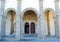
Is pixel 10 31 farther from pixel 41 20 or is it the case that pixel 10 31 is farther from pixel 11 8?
pixel 41 20

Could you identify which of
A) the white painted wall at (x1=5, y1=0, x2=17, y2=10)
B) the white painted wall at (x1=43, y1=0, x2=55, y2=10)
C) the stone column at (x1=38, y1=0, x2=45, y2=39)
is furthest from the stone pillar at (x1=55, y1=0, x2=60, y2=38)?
the white painted wall at (x1=5, y1=0, x2=17, y2=10)

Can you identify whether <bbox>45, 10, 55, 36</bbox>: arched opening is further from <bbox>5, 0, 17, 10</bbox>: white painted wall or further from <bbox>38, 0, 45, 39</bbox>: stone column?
<bbox>5, 0, 17, 10</bbox>: white painted wall

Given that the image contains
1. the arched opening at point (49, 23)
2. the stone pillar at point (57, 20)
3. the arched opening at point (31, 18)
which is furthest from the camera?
the arched opening at point (31, 18)

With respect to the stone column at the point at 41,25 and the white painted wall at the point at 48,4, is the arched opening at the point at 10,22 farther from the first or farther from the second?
the white painted wall at the point at 48,4

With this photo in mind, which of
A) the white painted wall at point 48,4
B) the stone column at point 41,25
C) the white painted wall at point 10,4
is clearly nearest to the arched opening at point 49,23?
the white painted wall at point 48,4

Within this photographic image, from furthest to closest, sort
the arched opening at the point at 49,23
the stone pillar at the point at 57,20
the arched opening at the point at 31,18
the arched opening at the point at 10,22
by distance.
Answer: the arched opening at the point at 31,18, the arched opening at the point at 49,23, the arched opening at the point at 10,22, the stone pillar at the point at 57,20

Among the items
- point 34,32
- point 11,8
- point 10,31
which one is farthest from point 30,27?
point 11,8

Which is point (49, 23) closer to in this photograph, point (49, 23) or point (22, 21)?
point (49, 23)

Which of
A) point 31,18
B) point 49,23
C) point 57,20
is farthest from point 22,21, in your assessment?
point 57,20

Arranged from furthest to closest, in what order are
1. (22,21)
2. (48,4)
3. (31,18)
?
(31,18)
(22,21)
(48,4)

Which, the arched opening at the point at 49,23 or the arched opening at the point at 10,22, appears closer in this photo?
the arched opening at the point at 10,22

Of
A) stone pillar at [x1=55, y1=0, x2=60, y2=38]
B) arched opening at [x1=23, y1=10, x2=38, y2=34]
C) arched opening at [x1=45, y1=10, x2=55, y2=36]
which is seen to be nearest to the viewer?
stone pillar at [x1=55, y1=0, x2=60, y2=38]

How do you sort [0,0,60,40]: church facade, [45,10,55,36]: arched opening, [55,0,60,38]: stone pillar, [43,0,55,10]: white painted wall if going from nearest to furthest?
A: [55,0,60,38]: stone pillar
[0,0,60,40]: church facade
[43,0,55,10]: white painted wall
[45,10,55,36]: arched opening

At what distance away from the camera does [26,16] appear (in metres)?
21.6
